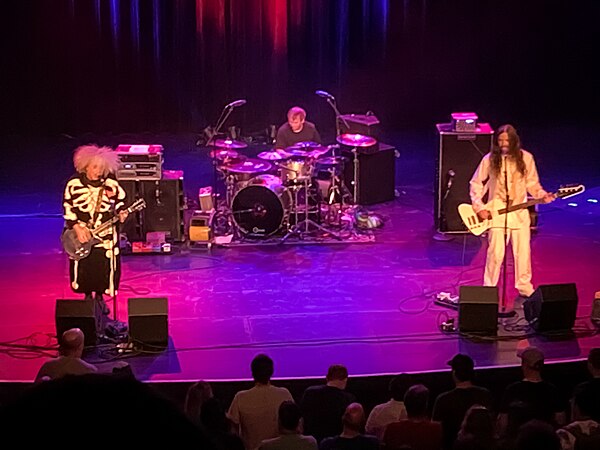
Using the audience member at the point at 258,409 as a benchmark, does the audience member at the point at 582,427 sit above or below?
above

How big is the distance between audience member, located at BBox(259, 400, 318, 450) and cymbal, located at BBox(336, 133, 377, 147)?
6828 millimetres

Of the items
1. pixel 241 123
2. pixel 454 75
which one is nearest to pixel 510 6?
pixel 454 75

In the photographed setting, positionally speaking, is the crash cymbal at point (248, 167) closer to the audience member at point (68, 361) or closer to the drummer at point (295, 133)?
the drummer at point (295, 133)

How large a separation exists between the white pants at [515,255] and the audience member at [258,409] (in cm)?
331

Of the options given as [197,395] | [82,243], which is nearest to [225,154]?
[82,243]

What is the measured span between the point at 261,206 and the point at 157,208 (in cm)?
121

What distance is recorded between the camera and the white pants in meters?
8.82

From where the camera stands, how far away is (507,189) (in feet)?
28.4

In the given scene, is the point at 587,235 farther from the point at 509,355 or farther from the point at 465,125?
the point at 509,355

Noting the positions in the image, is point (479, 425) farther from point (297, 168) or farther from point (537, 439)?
point (297, 168)

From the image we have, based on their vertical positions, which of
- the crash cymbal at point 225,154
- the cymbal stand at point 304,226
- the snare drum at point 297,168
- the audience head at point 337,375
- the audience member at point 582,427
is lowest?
the cymbal stand at point 304,226

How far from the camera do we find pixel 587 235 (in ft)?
37.3

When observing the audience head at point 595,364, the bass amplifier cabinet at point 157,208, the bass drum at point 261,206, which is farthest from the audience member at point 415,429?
the bass amplifier cabinet at point 157,208

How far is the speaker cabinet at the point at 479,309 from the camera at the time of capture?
27.1ft
